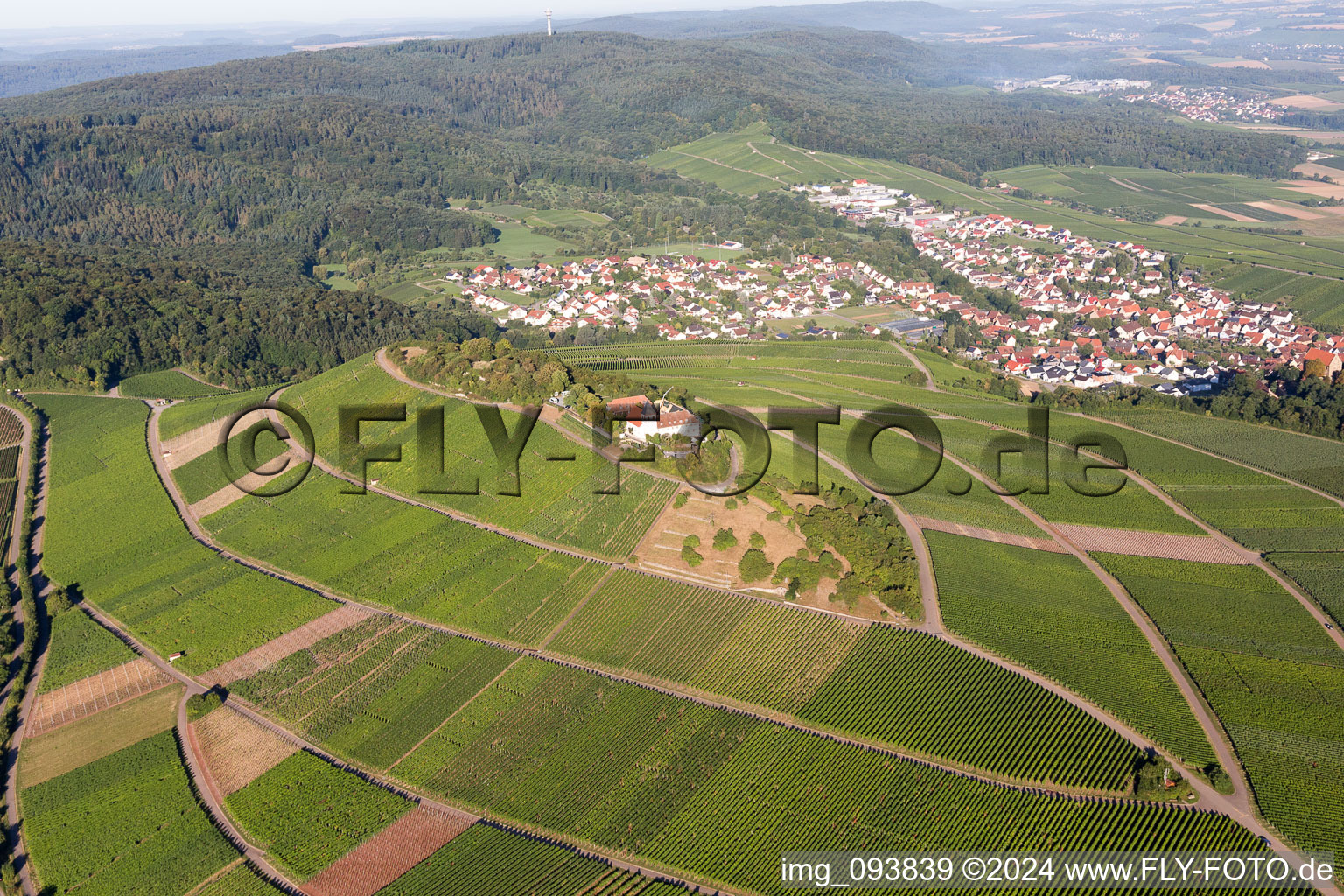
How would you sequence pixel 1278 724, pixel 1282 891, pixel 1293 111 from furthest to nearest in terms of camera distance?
pixel 1293 111
pixel 1278 724
pixel 1282 891

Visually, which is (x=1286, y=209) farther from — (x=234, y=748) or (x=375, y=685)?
(x=234, y=748)

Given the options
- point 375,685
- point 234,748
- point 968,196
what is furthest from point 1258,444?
point 968,196

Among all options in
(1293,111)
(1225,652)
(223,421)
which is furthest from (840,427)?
(1293,111)

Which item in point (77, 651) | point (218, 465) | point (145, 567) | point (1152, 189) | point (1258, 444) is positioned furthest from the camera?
point (1152, 189)

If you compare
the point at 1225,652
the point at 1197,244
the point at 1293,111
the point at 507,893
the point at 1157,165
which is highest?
the point at 1293,111

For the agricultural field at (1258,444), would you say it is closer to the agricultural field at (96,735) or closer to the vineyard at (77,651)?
the agricultural field at (96,735)

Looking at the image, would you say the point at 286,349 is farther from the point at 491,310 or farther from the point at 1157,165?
the point at 1157,165

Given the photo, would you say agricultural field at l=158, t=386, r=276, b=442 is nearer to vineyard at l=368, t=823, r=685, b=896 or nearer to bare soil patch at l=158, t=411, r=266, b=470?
bare soil patch at l=158, t=411, r=266, b=470
